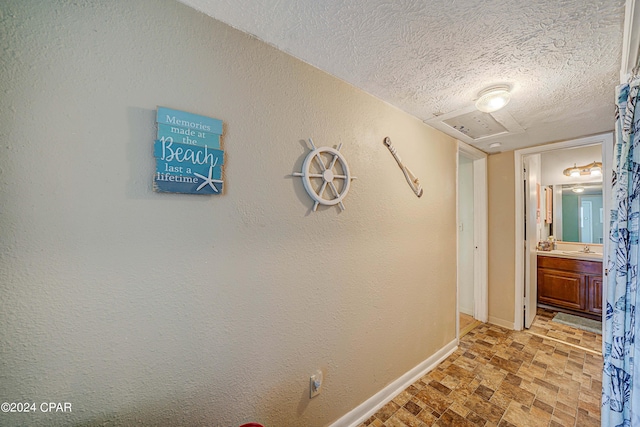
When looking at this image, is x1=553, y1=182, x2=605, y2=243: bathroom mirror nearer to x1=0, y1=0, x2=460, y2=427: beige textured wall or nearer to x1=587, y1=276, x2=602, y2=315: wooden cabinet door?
x1=587, y1=276, x2=602, y2=315: wooden cabinet door

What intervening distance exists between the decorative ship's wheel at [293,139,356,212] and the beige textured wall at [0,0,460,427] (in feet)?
0.21

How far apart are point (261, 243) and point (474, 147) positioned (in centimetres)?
276

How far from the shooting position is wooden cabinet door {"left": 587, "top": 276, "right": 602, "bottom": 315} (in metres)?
2.88

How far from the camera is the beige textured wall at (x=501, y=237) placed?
277 centimetres

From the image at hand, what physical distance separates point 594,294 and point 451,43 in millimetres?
3788

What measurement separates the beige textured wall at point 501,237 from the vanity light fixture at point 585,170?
1550mm

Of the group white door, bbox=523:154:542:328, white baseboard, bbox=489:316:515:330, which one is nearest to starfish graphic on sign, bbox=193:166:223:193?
white door, bbox=523:154:542:328

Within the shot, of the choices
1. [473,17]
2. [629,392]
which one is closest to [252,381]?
[629,392]

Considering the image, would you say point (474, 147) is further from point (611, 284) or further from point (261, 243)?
point (261, 243)

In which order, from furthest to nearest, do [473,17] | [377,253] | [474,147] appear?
[474,147], [377,253], [473,17]

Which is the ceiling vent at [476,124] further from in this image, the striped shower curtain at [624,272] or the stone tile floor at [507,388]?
the stone tile floor at [507,388]

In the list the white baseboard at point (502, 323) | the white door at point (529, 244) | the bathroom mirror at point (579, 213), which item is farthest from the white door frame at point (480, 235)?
the bathroom mirror at point (579, 213)

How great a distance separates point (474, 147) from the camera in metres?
2.72

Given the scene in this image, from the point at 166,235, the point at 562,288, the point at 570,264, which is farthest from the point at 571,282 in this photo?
the point at 166,235
